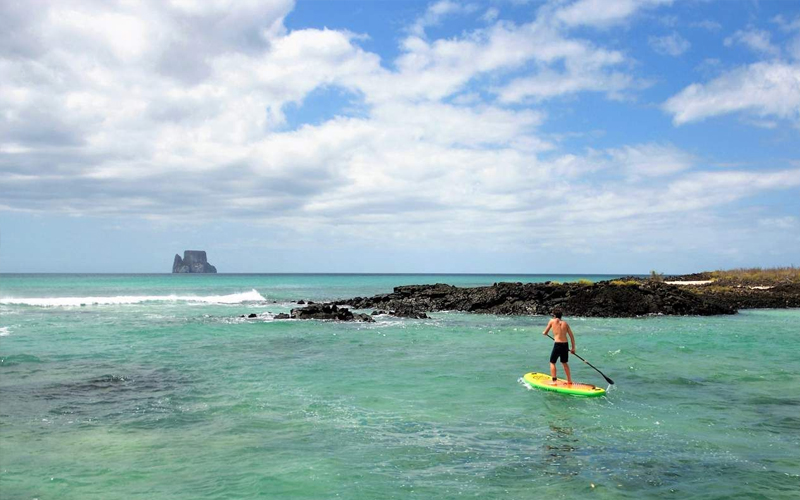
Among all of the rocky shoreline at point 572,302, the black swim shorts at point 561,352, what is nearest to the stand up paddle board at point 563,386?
the black swim shorts at point 561,352

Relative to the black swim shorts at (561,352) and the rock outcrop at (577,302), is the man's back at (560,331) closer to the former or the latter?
the black swim shorts at (561,352)

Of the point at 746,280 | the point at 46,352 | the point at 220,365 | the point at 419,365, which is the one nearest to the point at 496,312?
the point at 419,365

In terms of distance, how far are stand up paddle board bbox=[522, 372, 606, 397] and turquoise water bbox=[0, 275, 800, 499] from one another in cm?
33

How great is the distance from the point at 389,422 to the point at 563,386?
5369mm

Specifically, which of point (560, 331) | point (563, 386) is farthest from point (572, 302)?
point (563, 386)

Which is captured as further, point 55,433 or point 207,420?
point 207,420

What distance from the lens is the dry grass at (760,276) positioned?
5419 cm

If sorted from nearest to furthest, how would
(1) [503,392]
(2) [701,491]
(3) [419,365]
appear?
(2) [701,491]
(1) [503,392]
(3) [419,365]

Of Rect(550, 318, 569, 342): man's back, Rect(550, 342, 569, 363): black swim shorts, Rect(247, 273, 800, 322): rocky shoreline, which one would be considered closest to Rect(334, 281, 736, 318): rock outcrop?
Rect(247, 273, 800, 322): rocky shoreline

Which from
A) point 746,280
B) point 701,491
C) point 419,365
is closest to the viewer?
point 701,491

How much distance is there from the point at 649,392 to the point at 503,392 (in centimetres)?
397

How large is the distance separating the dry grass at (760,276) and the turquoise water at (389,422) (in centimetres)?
3534

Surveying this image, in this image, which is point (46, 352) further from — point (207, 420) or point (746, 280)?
point (746, 280)

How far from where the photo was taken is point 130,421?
464 inches
